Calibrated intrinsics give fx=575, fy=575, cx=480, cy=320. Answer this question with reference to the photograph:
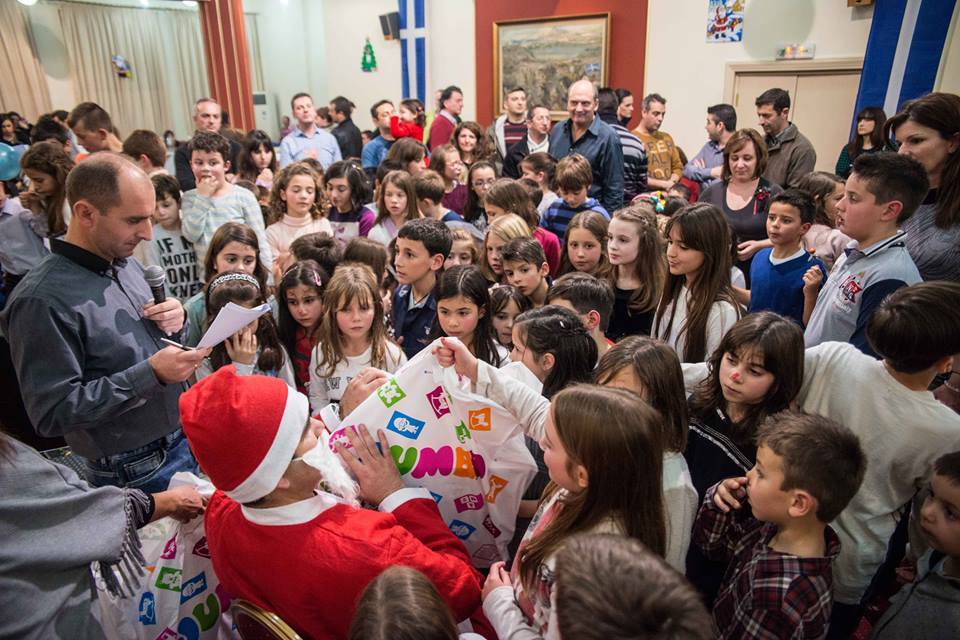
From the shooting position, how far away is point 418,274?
303cm

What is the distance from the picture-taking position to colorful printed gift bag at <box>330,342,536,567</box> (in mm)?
1823

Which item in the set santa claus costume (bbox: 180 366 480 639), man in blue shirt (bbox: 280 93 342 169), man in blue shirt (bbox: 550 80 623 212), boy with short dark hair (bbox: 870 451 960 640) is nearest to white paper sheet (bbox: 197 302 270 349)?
santa claus costume (bbox: 180 366 480 639)

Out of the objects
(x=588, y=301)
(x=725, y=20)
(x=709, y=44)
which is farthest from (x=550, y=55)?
(x=588, y=301)

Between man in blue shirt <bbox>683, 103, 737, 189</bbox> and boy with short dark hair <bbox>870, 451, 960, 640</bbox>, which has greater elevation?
man in blue shirt <bbox>683, 103, 737, 189</bbox>

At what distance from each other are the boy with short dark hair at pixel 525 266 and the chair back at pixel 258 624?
1.98 metres

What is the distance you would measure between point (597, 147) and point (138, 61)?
9418mm

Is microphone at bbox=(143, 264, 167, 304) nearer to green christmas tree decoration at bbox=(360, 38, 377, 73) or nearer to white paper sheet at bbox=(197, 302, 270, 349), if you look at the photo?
white paper sheet at bbox=(197, 302, 270, 349)

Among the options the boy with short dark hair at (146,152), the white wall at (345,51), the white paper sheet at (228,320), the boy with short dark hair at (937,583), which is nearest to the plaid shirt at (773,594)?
the boy with short dark hair at (937,583)

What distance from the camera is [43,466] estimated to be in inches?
50.9

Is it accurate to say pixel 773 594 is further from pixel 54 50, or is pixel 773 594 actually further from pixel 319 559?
pixel 54 50

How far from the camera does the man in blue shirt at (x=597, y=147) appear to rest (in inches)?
182

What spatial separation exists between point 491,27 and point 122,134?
264 inches

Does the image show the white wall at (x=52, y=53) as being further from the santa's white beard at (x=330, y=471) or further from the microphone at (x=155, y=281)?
the santa's white beard at (x=330, y=471)

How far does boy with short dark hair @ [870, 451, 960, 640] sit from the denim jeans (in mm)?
2321
